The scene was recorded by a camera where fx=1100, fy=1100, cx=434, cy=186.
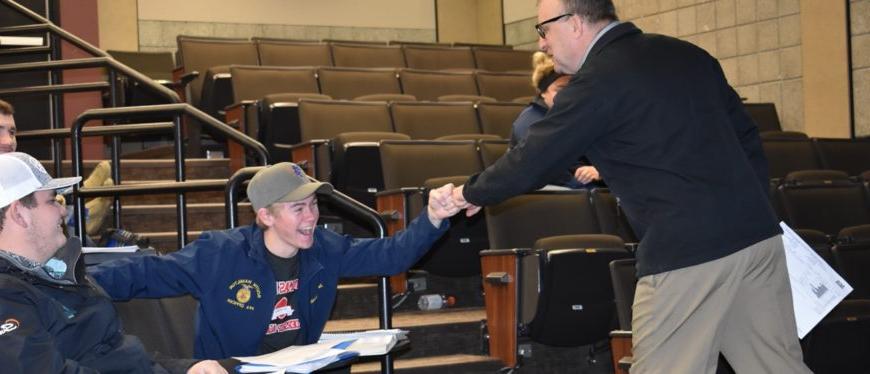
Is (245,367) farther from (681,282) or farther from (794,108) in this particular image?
(794,108)

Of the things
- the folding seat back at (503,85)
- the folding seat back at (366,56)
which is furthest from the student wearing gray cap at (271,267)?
the folding seat back at (366,56)

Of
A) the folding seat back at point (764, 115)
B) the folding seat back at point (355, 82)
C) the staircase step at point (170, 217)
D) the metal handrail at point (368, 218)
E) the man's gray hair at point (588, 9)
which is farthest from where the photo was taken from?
the folding seat back at point (764, 115)

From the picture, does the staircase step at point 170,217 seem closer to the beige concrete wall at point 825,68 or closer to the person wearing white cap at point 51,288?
the person wearing white cap at point 51,288

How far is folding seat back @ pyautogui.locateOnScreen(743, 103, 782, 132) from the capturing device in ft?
29.0

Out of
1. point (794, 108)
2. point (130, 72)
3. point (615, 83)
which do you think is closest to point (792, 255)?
point (615, 83)

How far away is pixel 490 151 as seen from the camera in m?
6.37

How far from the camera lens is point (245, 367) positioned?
269cm

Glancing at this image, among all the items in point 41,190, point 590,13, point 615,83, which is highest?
point 590,13

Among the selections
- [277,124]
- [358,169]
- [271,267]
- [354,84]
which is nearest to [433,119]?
[277,124]

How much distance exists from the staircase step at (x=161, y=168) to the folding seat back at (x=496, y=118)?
1.84 meters

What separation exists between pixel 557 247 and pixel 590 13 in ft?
6.65

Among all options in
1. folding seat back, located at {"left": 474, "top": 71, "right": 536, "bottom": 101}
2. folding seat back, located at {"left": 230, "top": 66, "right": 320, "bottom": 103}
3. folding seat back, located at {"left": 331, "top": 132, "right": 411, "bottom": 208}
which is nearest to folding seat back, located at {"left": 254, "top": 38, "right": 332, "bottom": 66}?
folding seat back, located at {"left": 230, "top": 66, "right": 320, "bottom": 103}

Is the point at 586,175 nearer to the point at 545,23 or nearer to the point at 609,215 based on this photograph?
the point at 609,215

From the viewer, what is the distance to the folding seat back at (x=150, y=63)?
32.9 feet
